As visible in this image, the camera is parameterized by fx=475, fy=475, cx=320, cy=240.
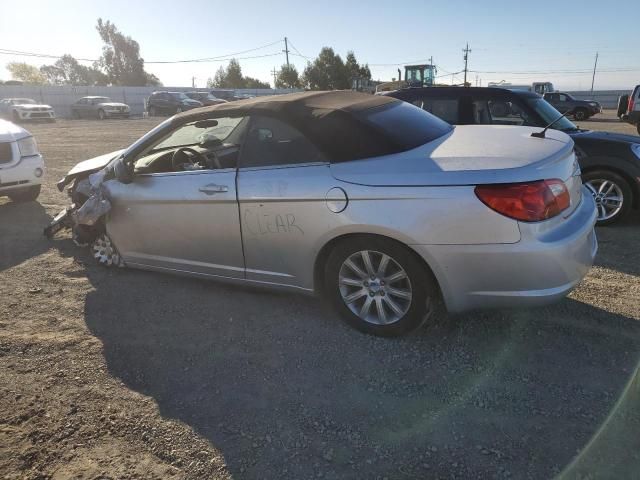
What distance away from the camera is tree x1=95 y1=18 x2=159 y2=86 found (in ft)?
286

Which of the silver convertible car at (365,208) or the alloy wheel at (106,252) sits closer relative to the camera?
the silver convertible car at (365,208)

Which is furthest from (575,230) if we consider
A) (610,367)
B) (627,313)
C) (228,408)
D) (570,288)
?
(228,408)

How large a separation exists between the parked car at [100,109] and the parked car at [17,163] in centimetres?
2994

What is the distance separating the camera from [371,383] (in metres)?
2.82

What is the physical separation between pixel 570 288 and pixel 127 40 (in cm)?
9904

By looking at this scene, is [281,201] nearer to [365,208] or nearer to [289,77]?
[365,208]

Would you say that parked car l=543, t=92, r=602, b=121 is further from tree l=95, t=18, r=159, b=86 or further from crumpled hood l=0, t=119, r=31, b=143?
tree l=95, t=18, r=159, b=86

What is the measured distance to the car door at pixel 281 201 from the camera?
3156 mm

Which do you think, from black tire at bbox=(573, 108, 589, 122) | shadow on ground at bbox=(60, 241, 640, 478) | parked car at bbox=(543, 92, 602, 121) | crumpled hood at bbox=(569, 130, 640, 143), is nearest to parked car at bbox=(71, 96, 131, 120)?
parked car at bbox=(543, 92, 602, 121)

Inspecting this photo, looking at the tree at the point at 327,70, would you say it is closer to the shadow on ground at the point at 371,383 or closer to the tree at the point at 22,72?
the tree at the point at 22,72

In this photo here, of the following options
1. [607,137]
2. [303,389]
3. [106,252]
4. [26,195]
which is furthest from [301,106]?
[26,195]

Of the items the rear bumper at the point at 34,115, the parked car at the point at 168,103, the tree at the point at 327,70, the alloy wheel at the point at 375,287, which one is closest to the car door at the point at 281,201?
the alloy wheel at the point at 375,287

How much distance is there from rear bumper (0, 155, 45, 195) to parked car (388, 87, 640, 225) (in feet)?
17.9

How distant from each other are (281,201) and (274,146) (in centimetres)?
43
